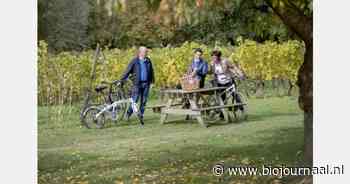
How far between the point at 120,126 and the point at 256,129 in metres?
0.96

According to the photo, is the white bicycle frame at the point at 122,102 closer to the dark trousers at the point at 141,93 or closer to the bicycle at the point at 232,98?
the dark trousers at the point at 141,93

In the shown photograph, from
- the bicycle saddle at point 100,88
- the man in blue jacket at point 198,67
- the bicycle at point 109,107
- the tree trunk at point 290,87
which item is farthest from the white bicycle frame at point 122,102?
the tree trunk at point 290,87

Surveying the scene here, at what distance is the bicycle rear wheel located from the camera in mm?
4883

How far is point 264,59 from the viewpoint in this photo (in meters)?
4.80

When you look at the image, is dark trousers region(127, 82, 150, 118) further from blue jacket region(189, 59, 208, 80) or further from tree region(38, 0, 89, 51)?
tree region(38, 0, 89, 51)

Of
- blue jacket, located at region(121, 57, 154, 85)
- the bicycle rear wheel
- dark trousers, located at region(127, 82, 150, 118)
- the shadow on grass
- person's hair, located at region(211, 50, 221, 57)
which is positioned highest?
person's hair, located at region(211, 50, 221, 57)

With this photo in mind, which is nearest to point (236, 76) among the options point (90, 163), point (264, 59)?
point (264, 59)

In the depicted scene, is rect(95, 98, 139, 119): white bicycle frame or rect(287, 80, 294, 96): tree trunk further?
rect(95, 98, 139, 119): white bicycle frame

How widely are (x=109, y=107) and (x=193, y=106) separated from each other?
597 millimetres

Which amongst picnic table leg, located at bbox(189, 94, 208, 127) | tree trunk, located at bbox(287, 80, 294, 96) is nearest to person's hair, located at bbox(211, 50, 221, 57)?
picnic table leg, located at bbox(189, 94, 208, 127)

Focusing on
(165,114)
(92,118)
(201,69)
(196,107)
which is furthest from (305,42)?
(92,118)

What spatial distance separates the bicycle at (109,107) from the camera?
4895mm

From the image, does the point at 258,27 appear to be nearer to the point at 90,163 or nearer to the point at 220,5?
the point at 220,5

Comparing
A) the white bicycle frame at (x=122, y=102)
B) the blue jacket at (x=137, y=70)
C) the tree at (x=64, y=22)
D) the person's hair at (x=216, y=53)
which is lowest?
the white bicycle frame at (x=122, y=102)
